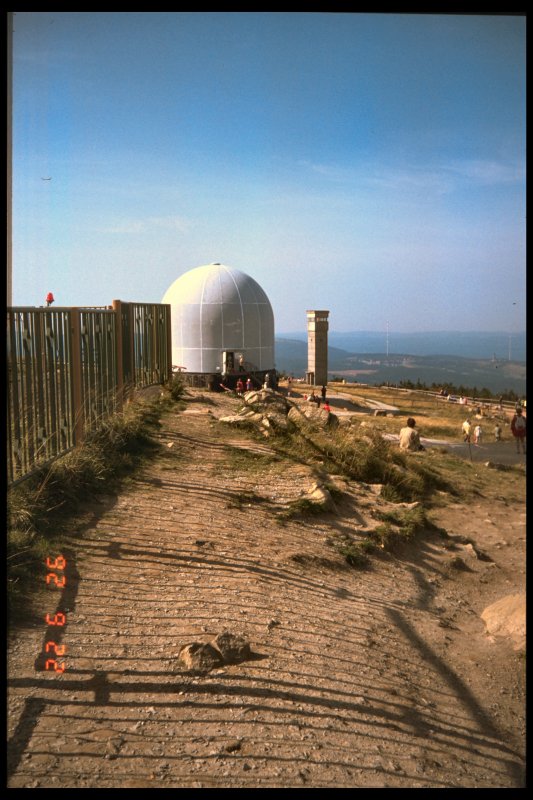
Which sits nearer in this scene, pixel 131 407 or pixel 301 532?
pixel 301 532

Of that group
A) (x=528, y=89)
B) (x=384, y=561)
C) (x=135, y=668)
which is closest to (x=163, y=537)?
(x=135, y=668)

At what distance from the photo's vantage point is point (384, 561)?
6098 mm

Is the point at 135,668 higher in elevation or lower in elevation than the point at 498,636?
higher

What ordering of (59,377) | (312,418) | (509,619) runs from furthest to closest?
(312,418), (59,377), (509,619)

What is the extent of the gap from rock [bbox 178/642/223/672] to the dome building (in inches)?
705

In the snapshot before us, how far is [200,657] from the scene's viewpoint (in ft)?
10.7

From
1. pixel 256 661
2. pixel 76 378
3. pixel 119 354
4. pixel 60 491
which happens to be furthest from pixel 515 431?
pixel 256 661

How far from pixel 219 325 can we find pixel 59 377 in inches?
608

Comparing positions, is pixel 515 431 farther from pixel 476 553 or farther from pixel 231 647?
pixel 231 647

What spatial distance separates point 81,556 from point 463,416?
558 inches

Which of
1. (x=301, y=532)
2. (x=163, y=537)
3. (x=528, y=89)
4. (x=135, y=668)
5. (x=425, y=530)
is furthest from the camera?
(x=425, y=530)

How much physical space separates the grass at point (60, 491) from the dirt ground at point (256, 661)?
0.18 metres

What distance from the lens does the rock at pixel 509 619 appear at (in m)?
4.52

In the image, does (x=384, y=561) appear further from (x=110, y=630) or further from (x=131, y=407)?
(x=131, y=407)
